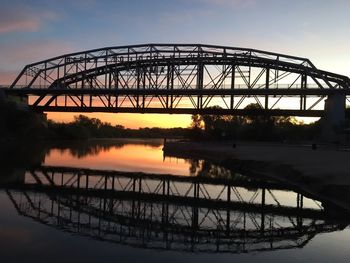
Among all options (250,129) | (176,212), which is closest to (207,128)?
(250,129)

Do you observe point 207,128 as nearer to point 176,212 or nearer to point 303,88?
point 303,88

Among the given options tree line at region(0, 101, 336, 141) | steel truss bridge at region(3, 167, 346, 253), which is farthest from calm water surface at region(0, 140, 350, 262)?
tree line at region(0, 101, 336, 141)

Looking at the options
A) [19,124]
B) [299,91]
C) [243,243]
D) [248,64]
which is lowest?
[243,243]

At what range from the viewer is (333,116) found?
96.2 meters

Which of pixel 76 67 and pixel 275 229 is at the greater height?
pixel 76 67

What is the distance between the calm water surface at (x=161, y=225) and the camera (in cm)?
1620

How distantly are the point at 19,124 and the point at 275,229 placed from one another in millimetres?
97711

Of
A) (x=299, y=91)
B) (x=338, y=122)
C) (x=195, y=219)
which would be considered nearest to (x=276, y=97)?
(x=299, y=91)

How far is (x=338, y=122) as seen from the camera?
310 ft

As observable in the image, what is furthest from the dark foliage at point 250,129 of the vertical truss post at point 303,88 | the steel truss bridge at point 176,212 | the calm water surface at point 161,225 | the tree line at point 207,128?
the calm water surface at point 161,225

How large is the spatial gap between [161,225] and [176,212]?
4.01 meters

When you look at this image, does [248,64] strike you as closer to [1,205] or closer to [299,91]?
[299,91]

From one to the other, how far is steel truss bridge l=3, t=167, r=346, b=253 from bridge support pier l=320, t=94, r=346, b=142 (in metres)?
58.9

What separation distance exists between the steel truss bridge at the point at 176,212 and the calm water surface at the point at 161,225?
4 centimetres
